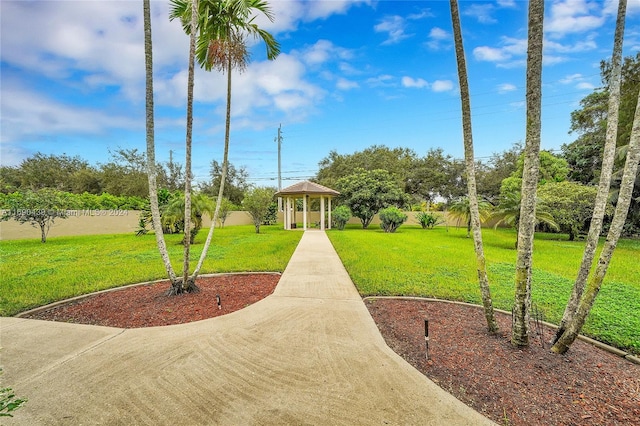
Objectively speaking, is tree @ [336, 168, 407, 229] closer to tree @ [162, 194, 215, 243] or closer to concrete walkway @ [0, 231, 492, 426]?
tree @ [162, 194, 215, 243]

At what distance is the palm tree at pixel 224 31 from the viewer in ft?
17.9

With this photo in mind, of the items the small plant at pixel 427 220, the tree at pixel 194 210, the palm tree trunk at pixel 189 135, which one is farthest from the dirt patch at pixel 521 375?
the small plant at pixel 427 220

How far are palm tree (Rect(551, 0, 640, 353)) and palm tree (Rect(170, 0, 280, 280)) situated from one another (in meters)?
5.44

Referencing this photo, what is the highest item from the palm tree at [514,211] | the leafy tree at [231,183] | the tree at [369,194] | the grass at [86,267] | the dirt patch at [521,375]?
the leafy tree at [231,183]

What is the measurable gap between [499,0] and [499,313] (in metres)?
4.70

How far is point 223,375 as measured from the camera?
267 cm

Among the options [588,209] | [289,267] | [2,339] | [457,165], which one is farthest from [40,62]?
[457,165]

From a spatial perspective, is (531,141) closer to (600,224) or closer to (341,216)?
(600,224)

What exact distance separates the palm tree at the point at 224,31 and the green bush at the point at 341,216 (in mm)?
15005

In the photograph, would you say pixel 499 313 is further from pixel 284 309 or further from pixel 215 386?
pixel 215 386

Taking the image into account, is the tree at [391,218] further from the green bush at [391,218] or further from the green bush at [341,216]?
the green bush at [341,216]

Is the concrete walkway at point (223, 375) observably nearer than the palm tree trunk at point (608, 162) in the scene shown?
Yes

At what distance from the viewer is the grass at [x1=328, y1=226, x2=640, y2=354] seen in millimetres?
4176

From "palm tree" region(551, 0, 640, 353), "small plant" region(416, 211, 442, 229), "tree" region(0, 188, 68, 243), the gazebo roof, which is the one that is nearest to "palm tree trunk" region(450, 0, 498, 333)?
"palm tree" region(551, 0, 640, 353)
